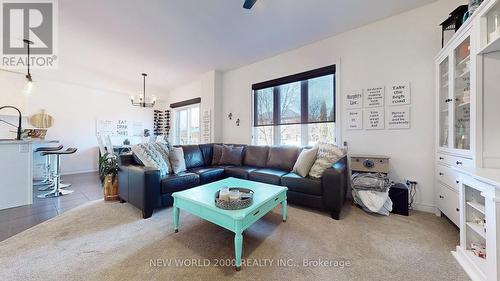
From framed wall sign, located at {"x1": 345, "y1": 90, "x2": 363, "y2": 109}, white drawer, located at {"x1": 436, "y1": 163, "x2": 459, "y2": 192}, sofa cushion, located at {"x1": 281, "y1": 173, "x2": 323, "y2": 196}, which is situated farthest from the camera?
framed wall sign, located at {"x1": 345, "y1": 90, "x2": 363, "y2": 109}

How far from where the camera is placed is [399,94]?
259 cm

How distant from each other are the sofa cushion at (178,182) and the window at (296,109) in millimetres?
1873

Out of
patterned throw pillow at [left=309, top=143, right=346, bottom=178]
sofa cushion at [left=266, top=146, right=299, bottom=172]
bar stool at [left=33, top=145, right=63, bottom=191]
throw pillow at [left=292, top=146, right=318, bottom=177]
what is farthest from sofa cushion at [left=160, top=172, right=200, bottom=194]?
bar stool at [left=33, top=145, right=63, bottom=191]

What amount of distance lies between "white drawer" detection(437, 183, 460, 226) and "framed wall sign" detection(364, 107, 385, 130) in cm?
99

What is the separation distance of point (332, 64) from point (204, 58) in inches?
99.9

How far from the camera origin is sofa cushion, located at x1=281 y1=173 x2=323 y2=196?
238 centimetres

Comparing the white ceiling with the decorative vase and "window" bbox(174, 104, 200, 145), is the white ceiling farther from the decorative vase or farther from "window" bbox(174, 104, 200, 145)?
the decorative vase

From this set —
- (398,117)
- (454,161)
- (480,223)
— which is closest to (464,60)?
(398,117)

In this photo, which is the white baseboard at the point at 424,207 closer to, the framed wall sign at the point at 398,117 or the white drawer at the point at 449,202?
the white drawer at the point at 449,202

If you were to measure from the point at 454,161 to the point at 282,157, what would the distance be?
2.08 metres

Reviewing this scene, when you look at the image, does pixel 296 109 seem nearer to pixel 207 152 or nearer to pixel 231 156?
pixel 231 156

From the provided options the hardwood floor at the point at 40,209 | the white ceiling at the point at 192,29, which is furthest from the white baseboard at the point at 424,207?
the hardwood floor at the point at 40,209

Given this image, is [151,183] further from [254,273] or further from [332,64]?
[332,64]

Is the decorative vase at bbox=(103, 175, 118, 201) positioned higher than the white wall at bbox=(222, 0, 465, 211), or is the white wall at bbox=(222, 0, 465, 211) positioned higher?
the white wall at bbox=(222, 0, 465, 211)
